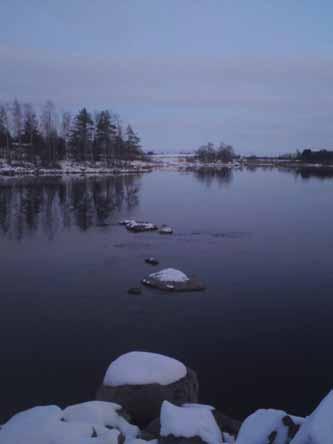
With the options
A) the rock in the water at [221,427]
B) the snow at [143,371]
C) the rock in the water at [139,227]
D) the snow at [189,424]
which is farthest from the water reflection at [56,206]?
the snow at [189,424]

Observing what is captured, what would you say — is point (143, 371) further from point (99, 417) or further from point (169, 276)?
point (169, 276)

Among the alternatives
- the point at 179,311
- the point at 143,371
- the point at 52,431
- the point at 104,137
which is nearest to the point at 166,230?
the point at 179,311

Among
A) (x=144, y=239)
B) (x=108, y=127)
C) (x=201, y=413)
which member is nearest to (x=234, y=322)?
(x=201, y=413)

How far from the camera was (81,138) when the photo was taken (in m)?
77.9

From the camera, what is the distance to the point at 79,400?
744 cm

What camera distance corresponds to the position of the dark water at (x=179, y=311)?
8.07 metres

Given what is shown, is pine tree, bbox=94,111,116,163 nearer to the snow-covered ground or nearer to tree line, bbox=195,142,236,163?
the snow-covered ground

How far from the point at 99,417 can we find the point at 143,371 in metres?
1.38

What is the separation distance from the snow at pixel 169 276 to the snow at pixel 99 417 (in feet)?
25.2

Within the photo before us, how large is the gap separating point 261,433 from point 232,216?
77.5 feet

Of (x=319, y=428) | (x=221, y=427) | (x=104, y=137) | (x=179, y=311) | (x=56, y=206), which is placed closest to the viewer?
(x=319, y=428)

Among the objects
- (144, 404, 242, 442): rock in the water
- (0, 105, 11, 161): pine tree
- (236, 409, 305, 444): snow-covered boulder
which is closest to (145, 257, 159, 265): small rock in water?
(144, 404, 242, 442): rock in the water

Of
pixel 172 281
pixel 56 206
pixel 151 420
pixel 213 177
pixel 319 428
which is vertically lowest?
pixel 151 420

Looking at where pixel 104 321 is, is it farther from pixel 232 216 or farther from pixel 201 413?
pixel 232 216
